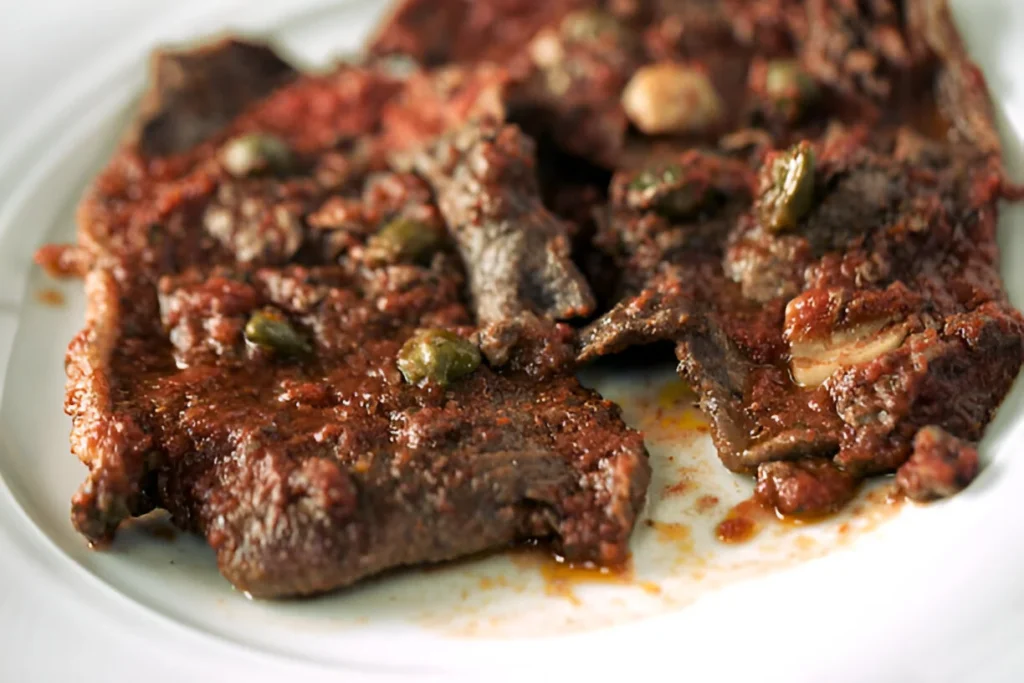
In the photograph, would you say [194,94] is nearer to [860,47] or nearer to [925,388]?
[860,47]

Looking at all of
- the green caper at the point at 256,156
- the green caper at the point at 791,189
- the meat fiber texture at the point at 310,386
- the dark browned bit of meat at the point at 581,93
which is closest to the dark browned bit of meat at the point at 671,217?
the green caper at the point at 791,189

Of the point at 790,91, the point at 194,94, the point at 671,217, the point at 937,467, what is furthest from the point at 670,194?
the point at 194,94

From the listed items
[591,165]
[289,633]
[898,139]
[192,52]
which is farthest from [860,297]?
[192,52]

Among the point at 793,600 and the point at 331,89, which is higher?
the point at 331,89

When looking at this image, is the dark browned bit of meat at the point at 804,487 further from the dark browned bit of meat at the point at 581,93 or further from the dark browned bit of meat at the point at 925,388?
the dark browned bit of meat at the point at 581,93

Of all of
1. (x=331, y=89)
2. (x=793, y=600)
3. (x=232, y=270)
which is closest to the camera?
(x=793, y=600)

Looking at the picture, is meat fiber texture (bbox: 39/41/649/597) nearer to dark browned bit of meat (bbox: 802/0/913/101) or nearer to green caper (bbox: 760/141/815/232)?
green caper (bbox: 760/141/815/232)

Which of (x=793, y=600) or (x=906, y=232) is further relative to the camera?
(x=906, y=232)

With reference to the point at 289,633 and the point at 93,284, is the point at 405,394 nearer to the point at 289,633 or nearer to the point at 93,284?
the point at 289,633
